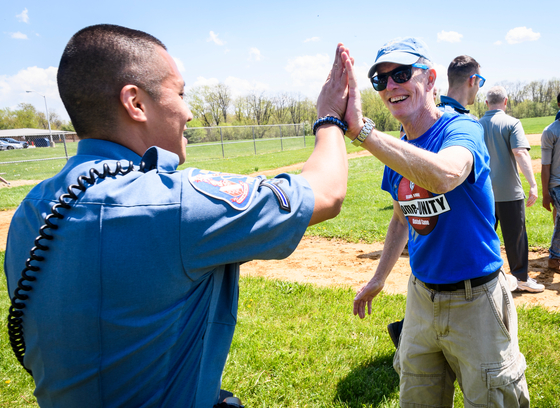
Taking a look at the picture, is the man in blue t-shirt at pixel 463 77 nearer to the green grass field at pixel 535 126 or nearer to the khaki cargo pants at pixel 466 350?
the khaki cargo pants at pixel 466 350

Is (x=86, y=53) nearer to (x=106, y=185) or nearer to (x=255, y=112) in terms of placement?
(x=106, y=185)

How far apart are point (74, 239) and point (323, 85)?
126 centimetres

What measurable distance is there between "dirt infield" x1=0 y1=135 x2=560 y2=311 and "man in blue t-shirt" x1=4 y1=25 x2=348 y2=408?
4.64 meters

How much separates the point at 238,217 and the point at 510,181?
5.49m

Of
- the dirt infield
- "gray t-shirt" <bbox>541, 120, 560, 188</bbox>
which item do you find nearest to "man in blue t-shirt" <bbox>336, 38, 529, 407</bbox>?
the dirt infield

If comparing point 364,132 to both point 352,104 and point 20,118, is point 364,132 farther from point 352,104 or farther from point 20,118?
point 20,118

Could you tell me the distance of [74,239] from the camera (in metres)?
1.01

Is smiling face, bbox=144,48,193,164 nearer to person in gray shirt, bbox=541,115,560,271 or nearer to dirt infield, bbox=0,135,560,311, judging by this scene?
dirt infield, bbox=0,135,560,311

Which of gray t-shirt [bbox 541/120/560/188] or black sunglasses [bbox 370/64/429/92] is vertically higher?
black sunglasses [bbox 370/64/429/92]

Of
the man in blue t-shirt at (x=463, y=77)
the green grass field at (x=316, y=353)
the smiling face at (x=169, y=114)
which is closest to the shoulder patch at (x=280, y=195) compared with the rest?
the smiling face at (x=169, y=114)

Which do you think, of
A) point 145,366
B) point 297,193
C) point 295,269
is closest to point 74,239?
point 145,366

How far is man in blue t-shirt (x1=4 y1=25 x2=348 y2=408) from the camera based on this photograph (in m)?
1.01

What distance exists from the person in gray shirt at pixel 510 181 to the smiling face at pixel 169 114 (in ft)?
17.3

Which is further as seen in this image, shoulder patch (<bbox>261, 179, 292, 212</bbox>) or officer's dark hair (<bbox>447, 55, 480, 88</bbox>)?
officer's dark hair (<bbox>447, 55, 480, 88</bbox>)
